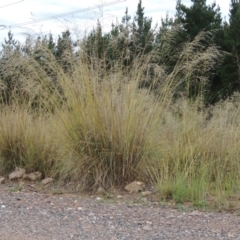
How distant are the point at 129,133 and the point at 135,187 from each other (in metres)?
0.72

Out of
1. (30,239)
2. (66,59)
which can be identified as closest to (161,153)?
(66,59)

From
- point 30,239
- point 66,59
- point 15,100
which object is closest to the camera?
point 30,239

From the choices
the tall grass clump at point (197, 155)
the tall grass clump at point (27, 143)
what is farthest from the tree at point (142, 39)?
the tall grass clump at point (27, 143)

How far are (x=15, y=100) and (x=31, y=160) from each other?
1386 millimetres

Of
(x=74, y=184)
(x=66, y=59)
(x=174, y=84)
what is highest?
(x=66, y=59)

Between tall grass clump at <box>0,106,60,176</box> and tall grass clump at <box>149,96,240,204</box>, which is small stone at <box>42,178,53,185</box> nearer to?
tall grass clump at <box>0,106,60,176</box>

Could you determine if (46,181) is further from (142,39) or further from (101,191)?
(142,39)

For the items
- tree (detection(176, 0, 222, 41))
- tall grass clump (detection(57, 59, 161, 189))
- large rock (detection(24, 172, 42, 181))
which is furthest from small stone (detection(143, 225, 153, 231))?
tree (detection(176, 0, 222, 41))

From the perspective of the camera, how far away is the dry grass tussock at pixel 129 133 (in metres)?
6.41

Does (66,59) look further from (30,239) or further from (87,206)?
(30,239)

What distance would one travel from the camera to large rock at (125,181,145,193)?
20.5ft

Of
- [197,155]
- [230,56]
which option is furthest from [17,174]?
[230,56]

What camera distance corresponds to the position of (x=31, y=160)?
7.54m

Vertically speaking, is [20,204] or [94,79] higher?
[94,79]
